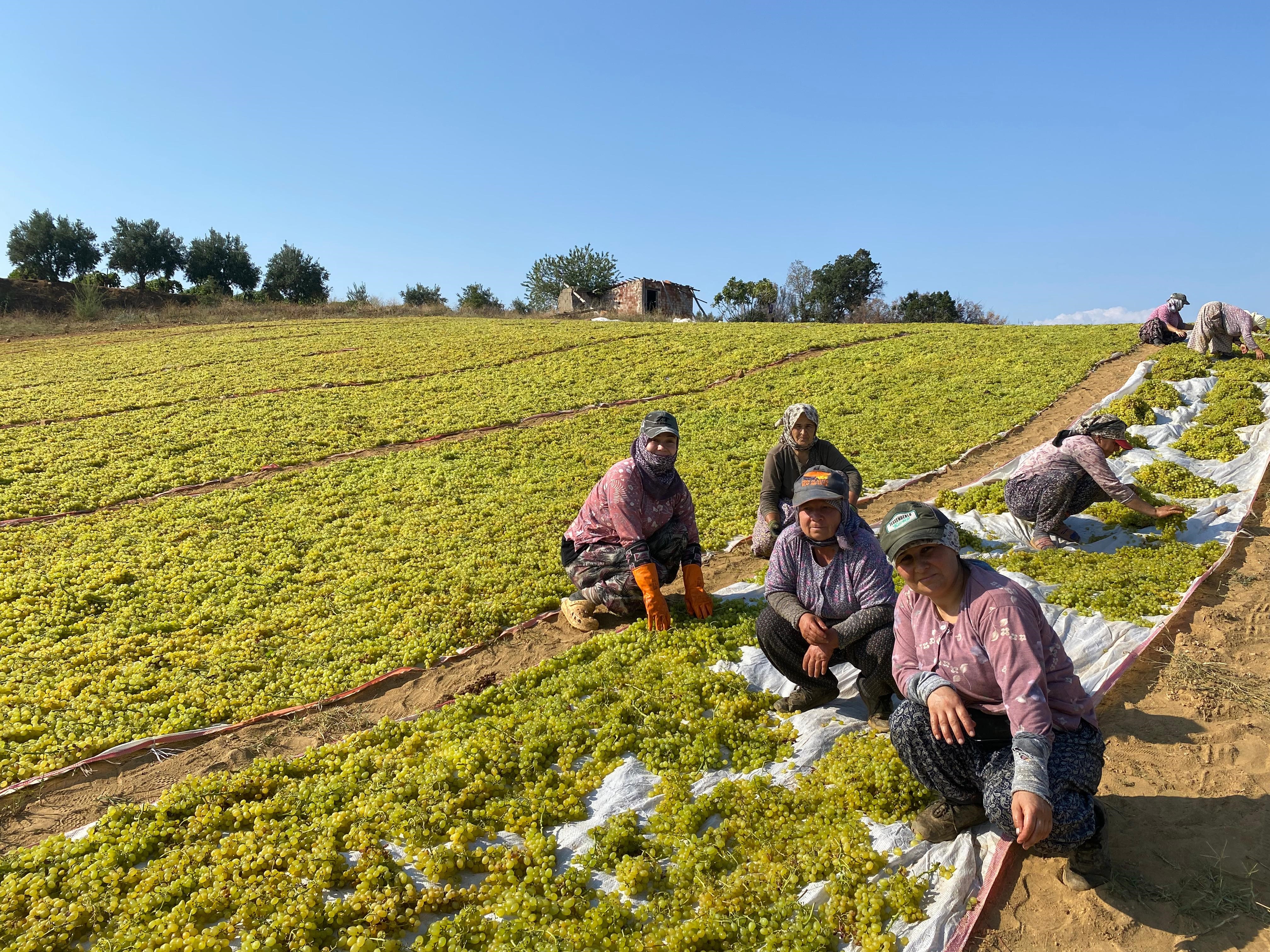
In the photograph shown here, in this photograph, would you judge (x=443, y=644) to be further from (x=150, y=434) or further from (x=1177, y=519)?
(x=150, y=434)

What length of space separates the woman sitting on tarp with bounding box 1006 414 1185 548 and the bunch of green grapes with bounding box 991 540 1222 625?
0.38m

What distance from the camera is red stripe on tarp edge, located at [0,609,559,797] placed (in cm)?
471

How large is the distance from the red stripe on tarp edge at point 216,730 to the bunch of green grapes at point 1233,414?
36.4 ft

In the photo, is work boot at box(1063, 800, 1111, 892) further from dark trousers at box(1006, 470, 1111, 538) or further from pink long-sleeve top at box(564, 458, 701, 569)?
dark trousers at box(1006, 470, 1111, 538)

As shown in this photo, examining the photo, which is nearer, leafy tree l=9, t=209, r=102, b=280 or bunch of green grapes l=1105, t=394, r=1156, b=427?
bunch of green grapes l=1105, t=394, r=1156, b=427

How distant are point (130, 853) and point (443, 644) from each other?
9.09 ft

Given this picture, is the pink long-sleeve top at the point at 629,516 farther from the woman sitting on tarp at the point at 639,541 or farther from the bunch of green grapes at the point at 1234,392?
the bunch of green grapes at the point at 1234,392

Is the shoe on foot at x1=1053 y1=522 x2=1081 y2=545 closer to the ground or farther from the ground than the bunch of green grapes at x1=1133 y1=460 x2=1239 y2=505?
closer to the ground

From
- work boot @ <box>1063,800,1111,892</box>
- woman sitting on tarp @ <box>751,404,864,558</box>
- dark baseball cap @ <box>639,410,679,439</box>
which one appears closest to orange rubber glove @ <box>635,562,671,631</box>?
dark baseball cap @ <box>639,410,679,439</box>

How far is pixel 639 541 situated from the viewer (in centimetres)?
609

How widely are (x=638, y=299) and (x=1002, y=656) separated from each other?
44767 mm

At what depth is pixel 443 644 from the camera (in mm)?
6352

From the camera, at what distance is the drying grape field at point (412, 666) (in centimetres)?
341

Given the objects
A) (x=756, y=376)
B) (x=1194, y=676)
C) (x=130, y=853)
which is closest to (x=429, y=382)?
(x=756, y=376)
